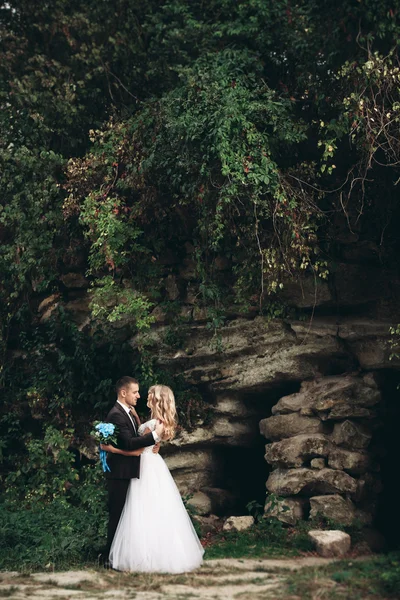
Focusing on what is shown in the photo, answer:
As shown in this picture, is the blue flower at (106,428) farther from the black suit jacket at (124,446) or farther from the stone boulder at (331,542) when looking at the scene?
the stone boulder at (331,542)

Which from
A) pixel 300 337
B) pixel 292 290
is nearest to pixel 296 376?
pixel 300 337

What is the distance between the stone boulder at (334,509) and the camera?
33.3 ft

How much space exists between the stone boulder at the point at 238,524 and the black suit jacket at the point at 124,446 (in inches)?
104

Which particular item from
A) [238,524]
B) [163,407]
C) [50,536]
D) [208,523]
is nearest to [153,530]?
[163,407]

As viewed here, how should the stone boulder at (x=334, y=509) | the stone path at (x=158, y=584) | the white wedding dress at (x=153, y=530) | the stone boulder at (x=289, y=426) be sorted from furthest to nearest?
the stone boulder at (x=289, y=426), the stone boulder at (x=334, y=509), the white wedding dress at (x=153, y=530), the stone path at (x=158, y=584)

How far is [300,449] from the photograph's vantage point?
10.7 m

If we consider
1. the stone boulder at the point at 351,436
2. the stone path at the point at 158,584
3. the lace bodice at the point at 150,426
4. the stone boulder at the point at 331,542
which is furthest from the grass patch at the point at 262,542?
the lace bodice at the point at 150,426

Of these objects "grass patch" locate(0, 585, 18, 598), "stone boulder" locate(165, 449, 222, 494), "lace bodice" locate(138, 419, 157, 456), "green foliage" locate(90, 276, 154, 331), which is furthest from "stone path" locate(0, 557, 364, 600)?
"green foliage" locate(90, 276, 154, 331)

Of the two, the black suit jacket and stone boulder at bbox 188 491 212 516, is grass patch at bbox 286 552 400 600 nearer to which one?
the black suit jacket

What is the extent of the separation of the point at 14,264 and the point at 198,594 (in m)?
7.01

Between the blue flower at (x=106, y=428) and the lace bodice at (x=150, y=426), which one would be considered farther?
the lace bodice at (x=150, y=426)

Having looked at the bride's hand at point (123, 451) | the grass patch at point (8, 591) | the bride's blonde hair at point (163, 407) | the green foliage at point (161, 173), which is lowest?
the grass patch at point (8, 591)

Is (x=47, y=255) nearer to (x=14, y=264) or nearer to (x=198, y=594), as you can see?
(x=14, y=264)

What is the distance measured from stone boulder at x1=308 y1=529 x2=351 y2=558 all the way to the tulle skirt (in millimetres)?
1680
